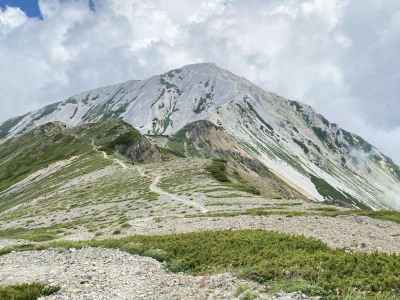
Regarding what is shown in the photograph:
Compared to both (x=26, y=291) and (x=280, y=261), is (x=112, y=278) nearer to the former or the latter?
(x=26, y=291)

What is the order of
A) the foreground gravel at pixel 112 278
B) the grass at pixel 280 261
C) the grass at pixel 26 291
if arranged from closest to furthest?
the grass at pixel 280 261
the foreground gravel at pixel 112 278
the grass at pixel 26 291

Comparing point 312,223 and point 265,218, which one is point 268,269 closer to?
point 312,223

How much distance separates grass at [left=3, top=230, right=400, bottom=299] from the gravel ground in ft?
14.8

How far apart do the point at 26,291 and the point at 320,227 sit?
87.4ft

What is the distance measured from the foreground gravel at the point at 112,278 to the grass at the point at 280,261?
0.97 m

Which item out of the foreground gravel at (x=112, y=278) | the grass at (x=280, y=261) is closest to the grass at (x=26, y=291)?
the foreground gravel at (x=112, y=278)

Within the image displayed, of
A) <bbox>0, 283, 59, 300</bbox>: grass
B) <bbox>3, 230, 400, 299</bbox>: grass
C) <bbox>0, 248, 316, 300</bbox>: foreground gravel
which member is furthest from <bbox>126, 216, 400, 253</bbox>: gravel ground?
<bbox>0, 283, 59, 300</bbox>: grass

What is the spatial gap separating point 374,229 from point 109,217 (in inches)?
1582

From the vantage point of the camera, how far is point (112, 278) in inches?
1023

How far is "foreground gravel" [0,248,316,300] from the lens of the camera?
21641 millimetres

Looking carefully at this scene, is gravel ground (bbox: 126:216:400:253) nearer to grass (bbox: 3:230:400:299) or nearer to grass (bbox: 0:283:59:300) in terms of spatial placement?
grass (bbox: 3:230:400:299)

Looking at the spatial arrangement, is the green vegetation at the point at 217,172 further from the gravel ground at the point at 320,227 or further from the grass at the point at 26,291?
the grass at the point at 26,291

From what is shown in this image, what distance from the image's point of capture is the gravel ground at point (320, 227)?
34.0 meters

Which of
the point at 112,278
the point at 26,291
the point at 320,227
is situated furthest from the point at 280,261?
the point at 320,227
